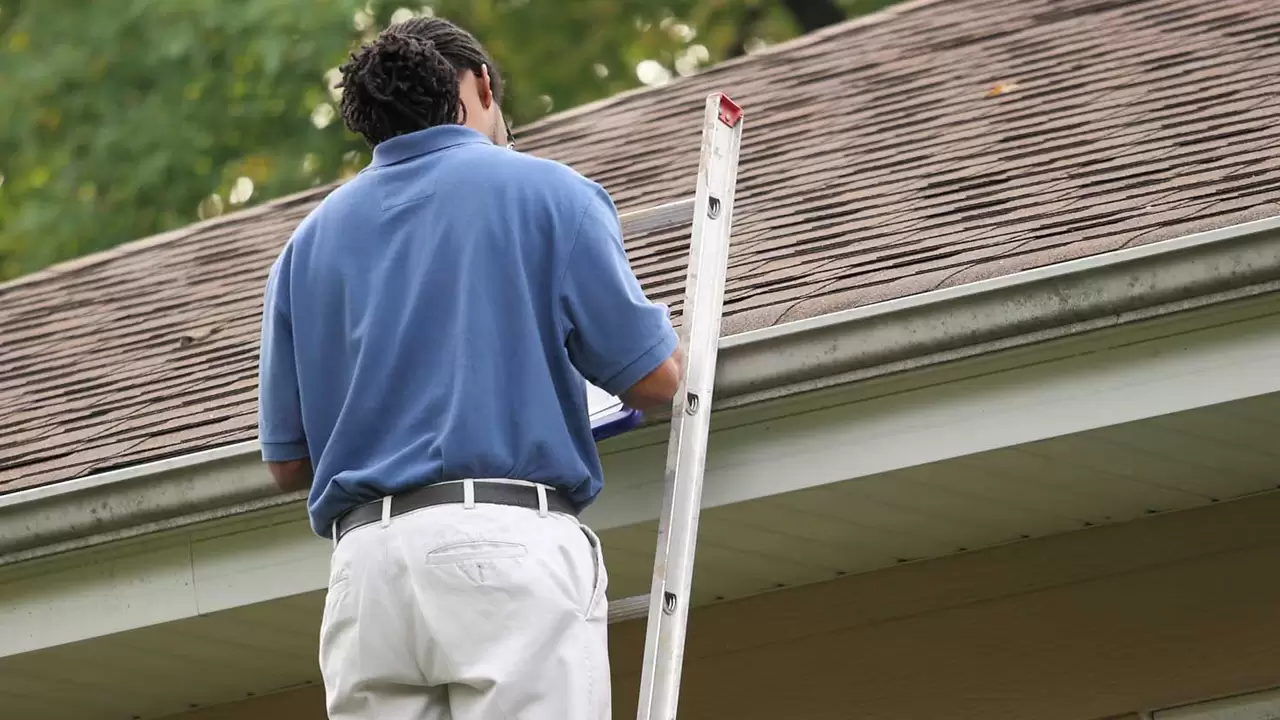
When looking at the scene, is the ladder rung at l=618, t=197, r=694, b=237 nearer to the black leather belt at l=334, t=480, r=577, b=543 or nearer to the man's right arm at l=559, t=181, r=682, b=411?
the man's right arm at l=559, t=181, r=682, b=411

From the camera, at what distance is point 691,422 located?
323 cm

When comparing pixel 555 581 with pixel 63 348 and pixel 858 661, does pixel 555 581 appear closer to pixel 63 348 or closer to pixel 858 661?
pixel 858 661

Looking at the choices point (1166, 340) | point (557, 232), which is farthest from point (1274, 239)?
point (557, 232)

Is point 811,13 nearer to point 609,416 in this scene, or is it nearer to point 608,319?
point 609,416

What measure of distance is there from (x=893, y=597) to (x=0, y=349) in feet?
11.8

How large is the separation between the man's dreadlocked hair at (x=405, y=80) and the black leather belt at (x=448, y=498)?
2.33 ft

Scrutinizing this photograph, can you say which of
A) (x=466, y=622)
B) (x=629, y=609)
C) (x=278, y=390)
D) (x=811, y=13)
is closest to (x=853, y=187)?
(x=629, y=609)

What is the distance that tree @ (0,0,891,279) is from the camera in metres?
10.7

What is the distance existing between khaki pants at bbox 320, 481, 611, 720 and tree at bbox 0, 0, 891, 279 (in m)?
7.91

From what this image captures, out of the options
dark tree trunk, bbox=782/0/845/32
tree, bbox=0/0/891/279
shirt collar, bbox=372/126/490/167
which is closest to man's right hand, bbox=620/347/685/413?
shirt collar, bbox=372/126/490/167

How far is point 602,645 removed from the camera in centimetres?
286

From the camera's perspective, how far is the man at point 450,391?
9.14ft

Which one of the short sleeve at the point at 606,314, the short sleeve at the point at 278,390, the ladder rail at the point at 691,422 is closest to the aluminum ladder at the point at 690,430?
the ladder rail at the point at 691,422

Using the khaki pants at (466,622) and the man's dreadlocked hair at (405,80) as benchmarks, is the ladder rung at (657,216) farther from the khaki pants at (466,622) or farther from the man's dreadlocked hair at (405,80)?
the khaki pants at (466,622)
